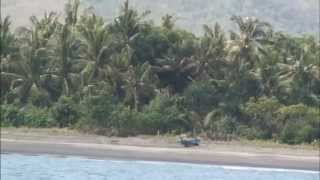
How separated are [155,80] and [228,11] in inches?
3265

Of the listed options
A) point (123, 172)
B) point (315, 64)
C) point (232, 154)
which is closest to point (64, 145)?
point (232, 154)

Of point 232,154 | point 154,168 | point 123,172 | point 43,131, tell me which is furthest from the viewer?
point 43,131

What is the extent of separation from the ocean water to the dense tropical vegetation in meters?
19.1

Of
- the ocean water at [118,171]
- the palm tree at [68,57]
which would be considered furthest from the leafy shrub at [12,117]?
the ocean water at [118,171]

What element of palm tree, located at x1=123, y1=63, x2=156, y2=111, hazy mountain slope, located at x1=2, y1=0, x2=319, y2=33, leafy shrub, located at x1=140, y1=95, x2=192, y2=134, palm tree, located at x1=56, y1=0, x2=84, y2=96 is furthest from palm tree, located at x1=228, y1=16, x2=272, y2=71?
hazy mountain slope, located at x1=2, y1=0, x2=319, y2=33

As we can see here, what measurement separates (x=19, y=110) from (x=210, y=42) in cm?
1679

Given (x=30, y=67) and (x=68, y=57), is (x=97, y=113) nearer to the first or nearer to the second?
(x=68, y=57)

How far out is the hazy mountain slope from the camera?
12988 centimetres

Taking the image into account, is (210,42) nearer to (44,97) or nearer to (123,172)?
(44,97)

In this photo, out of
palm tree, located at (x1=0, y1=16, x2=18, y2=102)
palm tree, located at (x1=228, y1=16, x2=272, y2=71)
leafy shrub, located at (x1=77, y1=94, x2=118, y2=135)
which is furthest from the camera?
palm tree, located at (x1=0, y1=16, x2=18, y2=102)

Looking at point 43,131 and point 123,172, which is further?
point 43,131

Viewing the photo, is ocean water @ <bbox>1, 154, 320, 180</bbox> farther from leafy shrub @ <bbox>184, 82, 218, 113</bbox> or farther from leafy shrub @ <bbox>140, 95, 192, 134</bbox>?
leafy shrub @ <bbox>184, 82, 218, 113</bbox>

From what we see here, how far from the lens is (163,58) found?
242ft

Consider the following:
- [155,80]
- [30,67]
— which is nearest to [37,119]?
[30,67]
